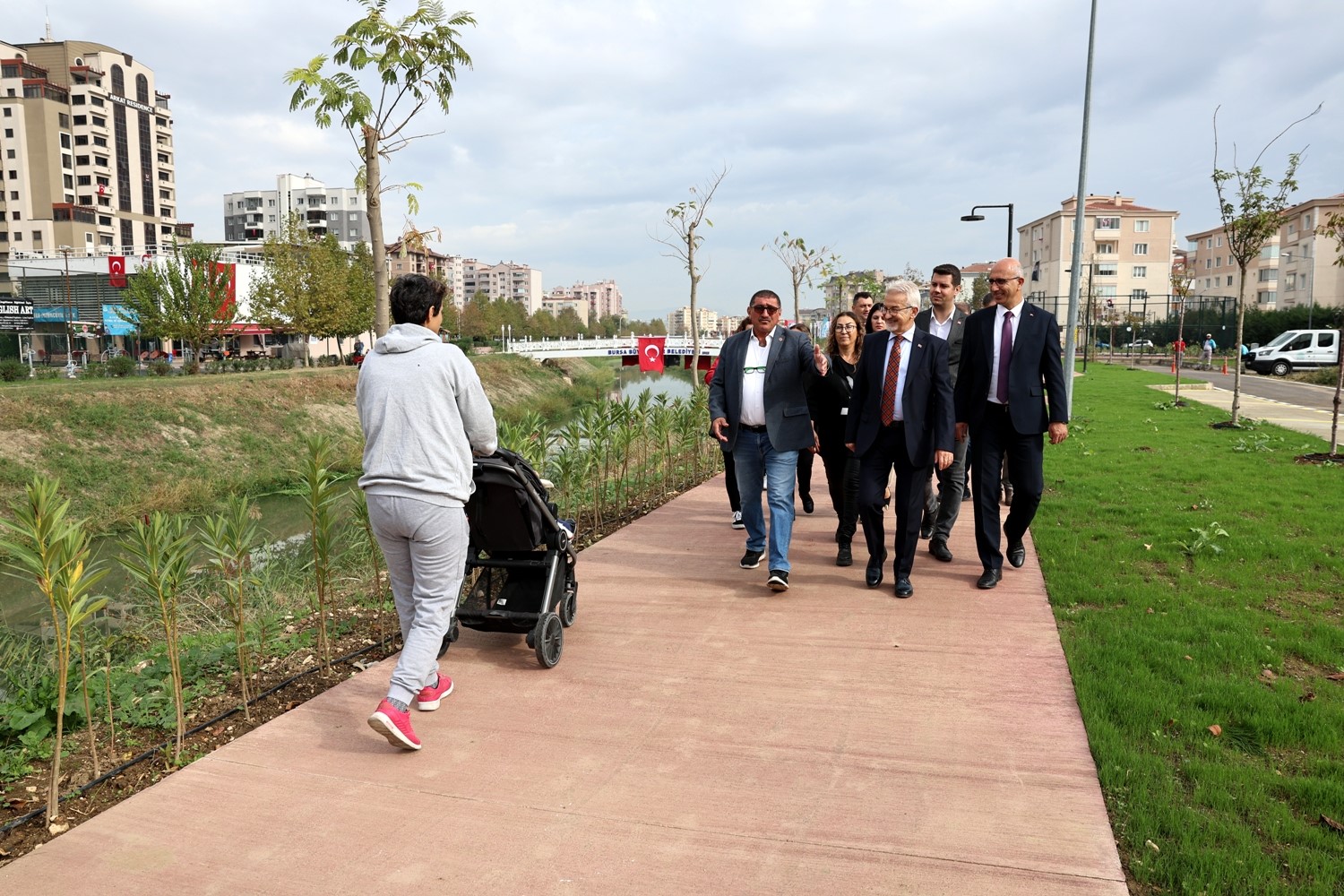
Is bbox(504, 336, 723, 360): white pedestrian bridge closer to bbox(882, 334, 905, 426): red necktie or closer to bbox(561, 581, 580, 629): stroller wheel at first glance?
bbox(882, 334, 905, 426): red necktie

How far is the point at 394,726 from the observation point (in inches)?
138

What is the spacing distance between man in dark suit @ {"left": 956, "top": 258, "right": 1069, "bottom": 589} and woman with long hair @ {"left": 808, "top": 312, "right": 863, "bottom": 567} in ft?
3.28

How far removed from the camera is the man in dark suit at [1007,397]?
18.9 feet

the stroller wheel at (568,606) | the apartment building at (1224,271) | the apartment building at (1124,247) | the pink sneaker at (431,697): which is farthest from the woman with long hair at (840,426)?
the apartment building at (1224,271)

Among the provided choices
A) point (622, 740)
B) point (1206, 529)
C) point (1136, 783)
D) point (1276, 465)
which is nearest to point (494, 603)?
point (622, 740)

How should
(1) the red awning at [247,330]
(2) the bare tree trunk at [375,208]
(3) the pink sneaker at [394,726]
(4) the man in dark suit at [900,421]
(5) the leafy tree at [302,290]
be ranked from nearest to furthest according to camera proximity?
(3) the pink sneaker at [394,726]
(4) the man in dark suit at [900,421]
(2) the bare tree trunk at [375,208]
(5) the leafy tree at [302,290]
(1) the red awning at [247,330]

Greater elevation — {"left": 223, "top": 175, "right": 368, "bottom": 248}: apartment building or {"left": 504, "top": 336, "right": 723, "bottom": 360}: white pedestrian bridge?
{"left": 223, "top": 175, "right": 368, "bottom": 248}: apartment building

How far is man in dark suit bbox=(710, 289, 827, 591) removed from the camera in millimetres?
5887

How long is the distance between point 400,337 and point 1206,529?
250 inches

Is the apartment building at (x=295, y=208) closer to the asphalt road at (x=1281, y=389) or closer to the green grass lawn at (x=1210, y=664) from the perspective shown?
the asphalt road at (x=1281, y=389)

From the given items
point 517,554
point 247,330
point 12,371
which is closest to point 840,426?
point 517,554

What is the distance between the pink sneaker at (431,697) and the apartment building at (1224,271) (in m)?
88.7

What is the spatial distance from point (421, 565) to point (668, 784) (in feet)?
4.36

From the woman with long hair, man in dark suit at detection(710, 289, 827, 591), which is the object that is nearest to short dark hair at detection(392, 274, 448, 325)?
man in dark suit at detection(710, 289, 827, 591)
